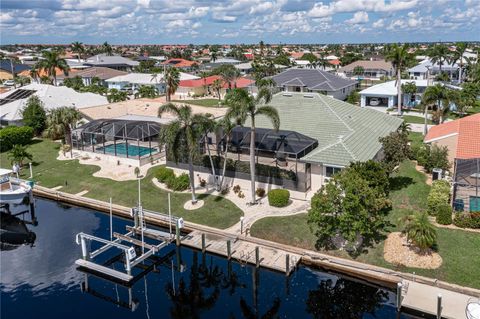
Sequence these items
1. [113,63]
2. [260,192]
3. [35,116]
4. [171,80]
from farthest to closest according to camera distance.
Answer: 1. [113,63]
2. [171,80]
3. [35,116]
4. [260,192]

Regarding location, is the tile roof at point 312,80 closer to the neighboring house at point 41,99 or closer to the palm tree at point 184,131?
the neighboring house at point 41,99

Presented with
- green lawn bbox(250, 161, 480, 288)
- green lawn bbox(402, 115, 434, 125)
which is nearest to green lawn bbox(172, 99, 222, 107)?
green lawn bbox(402, 115, 434, 125)

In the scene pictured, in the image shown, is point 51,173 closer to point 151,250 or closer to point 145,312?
point 151,250

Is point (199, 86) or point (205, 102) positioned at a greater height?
point (199, 86)

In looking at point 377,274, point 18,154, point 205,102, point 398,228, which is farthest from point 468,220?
point 205,102

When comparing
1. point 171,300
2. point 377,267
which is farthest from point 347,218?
point 171,300

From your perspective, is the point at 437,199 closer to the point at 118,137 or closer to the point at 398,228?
the point at 398,228
